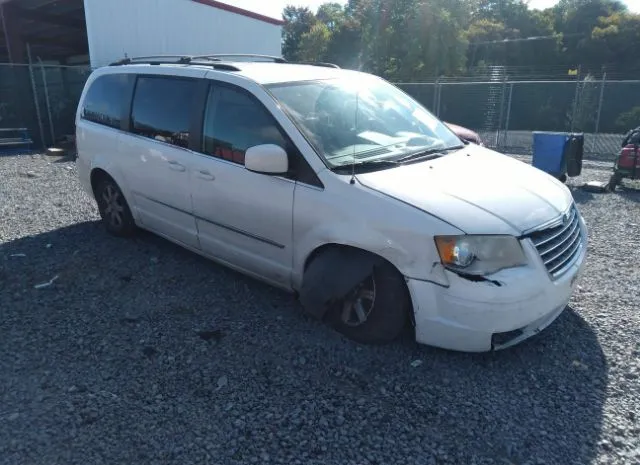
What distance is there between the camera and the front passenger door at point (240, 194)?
11.6 ft

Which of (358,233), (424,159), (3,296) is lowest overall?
(3,296)

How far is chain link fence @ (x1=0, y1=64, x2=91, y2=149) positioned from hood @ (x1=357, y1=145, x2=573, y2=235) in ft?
42.4

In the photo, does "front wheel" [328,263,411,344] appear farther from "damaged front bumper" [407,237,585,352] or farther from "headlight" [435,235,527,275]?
"headlight" [435,235,527,275]

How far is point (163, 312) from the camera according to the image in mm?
3877

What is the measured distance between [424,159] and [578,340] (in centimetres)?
168

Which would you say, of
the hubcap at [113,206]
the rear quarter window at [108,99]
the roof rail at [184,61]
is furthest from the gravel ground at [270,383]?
the roof rail at [184,61]

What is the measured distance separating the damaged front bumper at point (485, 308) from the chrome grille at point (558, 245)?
0.09 metres

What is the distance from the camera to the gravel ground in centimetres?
250

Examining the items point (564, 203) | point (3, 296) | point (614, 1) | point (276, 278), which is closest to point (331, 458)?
point (276, 278)

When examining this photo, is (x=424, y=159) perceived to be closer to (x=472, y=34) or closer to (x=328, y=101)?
(x=328, y=101)

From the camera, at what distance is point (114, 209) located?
5410 millimetres

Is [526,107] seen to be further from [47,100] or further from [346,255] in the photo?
[346,255]

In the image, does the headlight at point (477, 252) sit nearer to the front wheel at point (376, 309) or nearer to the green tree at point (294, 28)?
the front wheel at point (376, 309)

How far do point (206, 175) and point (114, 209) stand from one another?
198 cm
